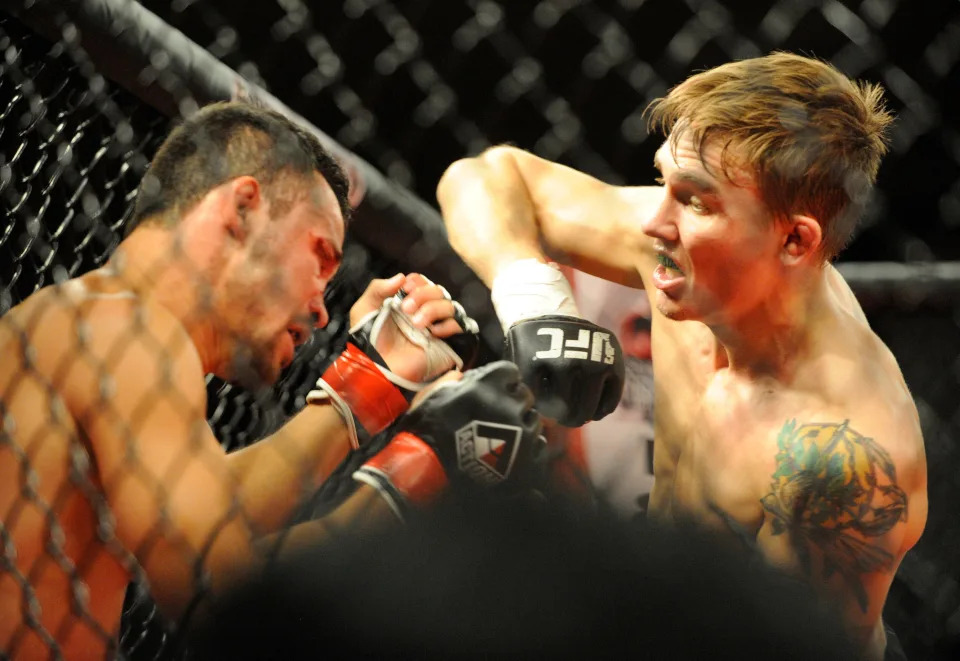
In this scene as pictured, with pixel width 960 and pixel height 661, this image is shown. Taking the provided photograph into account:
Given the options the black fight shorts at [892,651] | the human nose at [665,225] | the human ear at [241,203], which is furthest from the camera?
the black fight shorts at [892,651]

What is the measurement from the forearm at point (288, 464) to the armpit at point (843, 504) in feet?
1.80

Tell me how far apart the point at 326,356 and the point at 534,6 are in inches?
32.2

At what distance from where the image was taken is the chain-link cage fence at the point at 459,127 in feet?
4.72

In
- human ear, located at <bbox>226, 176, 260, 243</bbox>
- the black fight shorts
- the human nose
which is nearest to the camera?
the human nose

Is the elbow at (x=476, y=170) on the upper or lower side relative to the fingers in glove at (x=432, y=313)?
upper

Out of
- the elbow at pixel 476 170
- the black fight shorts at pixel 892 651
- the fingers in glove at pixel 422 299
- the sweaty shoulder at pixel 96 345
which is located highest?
the sweaty shoulder at pixel 96 345

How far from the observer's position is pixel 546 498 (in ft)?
3.79

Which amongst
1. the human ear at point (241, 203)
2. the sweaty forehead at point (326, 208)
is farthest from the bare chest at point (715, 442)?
the human ear at point (241, 203)

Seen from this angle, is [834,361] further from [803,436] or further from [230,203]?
[230,203]

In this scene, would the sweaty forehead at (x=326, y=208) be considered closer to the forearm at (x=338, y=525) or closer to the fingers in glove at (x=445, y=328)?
the fingers in glove at (x=445, y=328)

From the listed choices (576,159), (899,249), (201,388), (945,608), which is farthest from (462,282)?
(899,249)

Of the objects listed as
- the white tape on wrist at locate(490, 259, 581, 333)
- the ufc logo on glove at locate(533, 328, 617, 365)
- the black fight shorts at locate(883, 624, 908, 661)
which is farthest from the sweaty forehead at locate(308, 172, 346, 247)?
the black fight shorts at locate(883, 624, 908, 661)

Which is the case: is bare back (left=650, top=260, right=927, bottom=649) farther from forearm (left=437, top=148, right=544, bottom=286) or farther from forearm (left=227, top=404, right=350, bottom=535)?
forearm (left=227, top=404, right=350, bottom=535)

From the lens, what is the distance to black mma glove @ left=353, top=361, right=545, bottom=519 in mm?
1155
